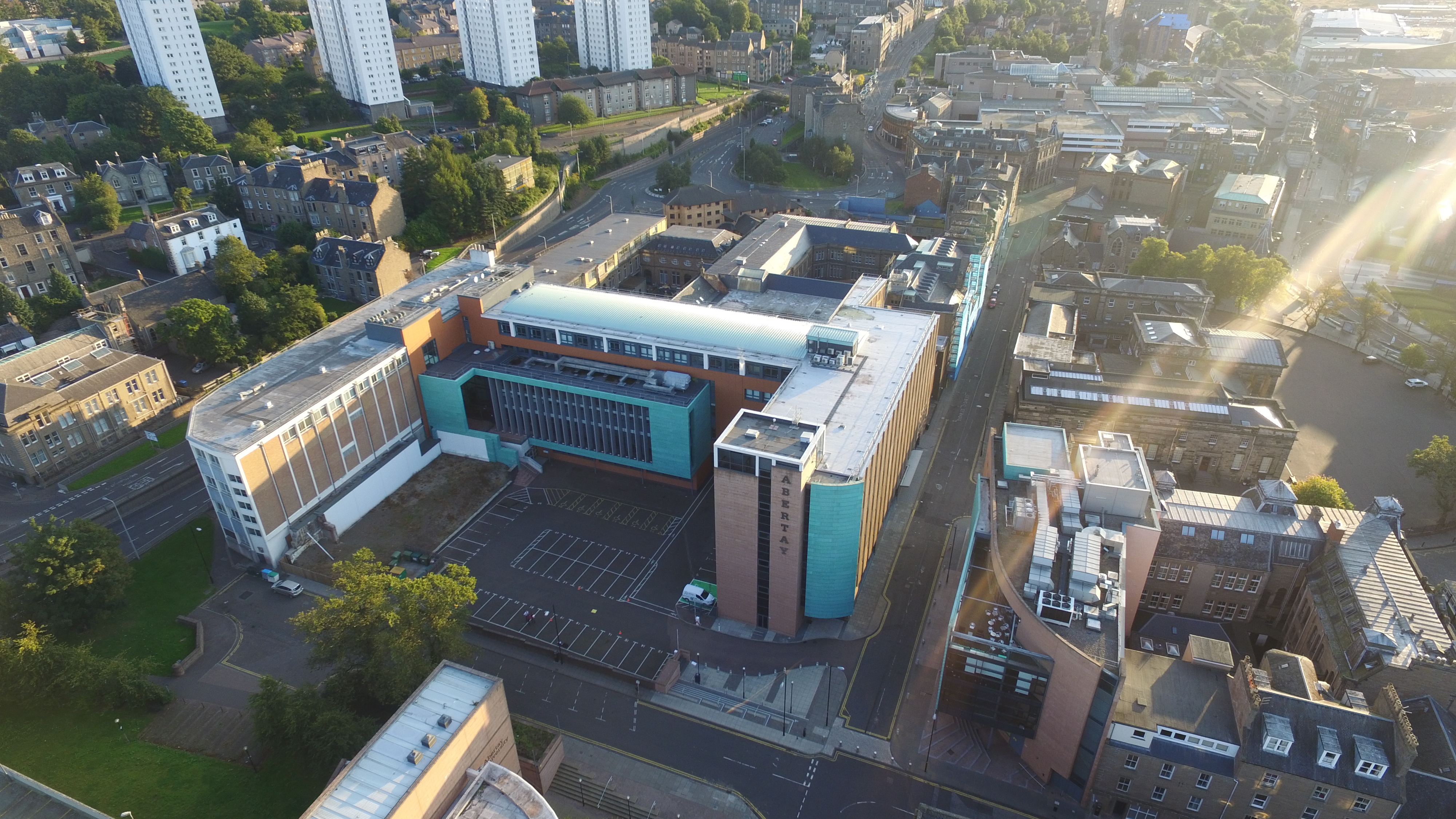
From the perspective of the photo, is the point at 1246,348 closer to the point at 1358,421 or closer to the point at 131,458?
the point at 1358,421

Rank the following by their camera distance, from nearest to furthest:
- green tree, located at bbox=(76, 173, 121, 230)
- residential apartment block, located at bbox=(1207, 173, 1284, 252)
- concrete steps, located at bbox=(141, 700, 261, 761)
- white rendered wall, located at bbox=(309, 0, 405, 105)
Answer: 1. concrete steps, located at bbox=(141, 700, 261, 761)
2. residential apartment block, located at bbox=(1207, 173, 1284, 252)
3. green tree, located at bbox=(76, 173, 121, 230)
4. white rendered wall, located at bbox=(309, 0, 405, 105)

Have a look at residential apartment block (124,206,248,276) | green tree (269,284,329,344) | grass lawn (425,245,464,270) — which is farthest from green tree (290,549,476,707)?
residential apartment block (124,206,248,276)

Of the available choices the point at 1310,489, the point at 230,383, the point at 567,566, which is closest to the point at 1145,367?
the point at 1310,489

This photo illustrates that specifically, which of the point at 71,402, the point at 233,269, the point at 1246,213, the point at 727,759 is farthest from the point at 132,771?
the point at 1246,213

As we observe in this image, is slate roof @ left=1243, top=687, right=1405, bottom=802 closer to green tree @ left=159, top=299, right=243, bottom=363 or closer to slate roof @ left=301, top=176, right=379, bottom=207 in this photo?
green tree @ left=159, top=299, right=243, bottom=363

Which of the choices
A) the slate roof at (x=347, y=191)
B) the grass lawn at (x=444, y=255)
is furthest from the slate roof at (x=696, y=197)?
the slate roof at (x=347, y=191)

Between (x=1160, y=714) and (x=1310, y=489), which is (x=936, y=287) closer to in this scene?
(x=1310, y=489)

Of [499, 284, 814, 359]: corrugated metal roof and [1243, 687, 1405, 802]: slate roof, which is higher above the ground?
[499, 284, 814, 359]: corrugated metal roof

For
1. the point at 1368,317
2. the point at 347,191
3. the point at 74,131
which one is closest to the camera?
the point at 1368,317
